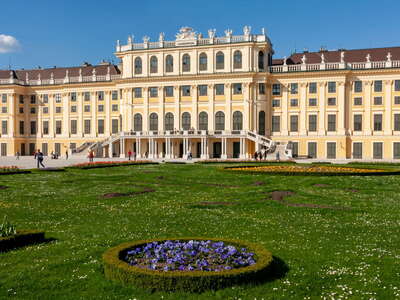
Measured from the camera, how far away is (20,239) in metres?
11.4

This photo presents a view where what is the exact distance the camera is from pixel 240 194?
20.8m

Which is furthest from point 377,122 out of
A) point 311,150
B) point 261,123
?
point 261,123

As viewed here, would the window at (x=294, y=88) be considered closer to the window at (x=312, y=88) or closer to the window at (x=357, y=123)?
the window at (x=312, y=88)

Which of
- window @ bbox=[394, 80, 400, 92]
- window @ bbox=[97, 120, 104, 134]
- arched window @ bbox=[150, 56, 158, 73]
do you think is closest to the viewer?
window @ bbox=[394, 80, 400, 92]

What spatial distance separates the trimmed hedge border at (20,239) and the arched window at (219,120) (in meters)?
55.4

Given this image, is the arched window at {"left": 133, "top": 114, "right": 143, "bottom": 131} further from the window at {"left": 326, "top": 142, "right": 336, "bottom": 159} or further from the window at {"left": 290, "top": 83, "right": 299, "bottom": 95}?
the window at {"left": 326, "top": 142, "right": 336, "bottom": 159}

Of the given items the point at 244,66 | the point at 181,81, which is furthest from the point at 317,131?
the point at 181,81

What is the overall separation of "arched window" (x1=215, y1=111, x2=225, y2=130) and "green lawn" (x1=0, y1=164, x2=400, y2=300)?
40428 millimetres

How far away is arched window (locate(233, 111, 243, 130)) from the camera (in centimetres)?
6569

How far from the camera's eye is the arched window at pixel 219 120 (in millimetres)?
66625

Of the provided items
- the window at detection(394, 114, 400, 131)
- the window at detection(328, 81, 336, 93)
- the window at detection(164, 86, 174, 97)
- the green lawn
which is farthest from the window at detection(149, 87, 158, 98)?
the green lawn

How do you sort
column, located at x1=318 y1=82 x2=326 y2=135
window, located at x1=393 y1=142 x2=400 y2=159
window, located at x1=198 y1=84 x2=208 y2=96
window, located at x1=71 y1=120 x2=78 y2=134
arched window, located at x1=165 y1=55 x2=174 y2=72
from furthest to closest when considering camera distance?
window, located at x1=71 y1=120 x2=78 y2=134 → arched window, located at x1=165 y1=55 x2=174 y2=72 → window, located at x1=198 y1=84 x2=208 y2=96 → column, located at x1=318 y1=82 x2=326 y2=135 → window, located at x1=393 y1=142 x2=400 y2=159

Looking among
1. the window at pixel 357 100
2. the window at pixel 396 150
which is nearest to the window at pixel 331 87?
the window at pixel 357 100

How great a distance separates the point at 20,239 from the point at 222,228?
5.81 m
